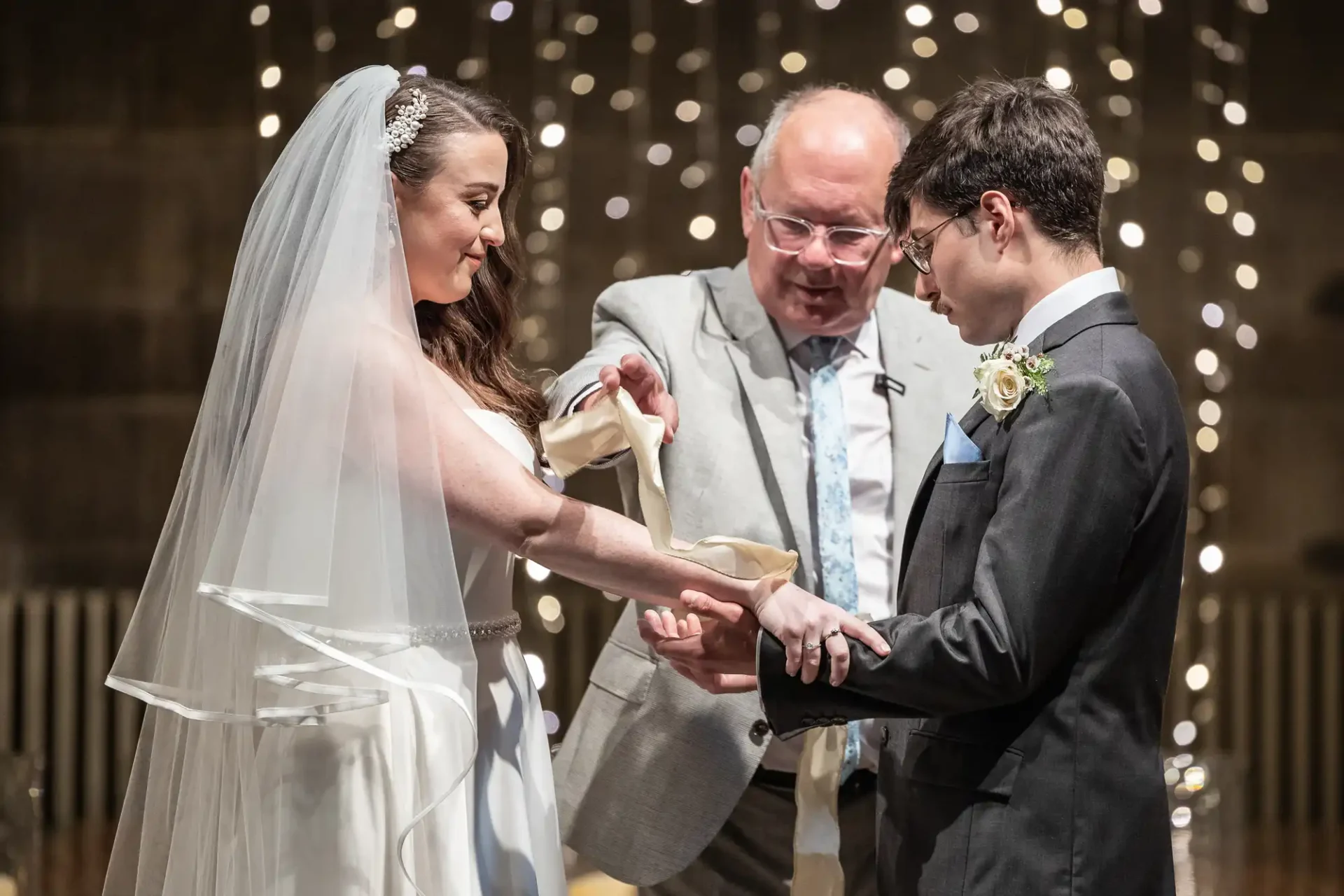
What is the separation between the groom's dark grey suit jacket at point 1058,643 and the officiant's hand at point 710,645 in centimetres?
35

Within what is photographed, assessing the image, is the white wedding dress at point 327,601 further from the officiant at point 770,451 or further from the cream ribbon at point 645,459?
the officiant at point 770,451

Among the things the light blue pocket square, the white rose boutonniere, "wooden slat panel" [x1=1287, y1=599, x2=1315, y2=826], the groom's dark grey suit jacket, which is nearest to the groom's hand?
the groom's dark grey suit jacket

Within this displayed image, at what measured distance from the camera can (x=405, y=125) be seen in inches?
81.2

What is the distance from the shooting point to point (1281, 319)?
5996mm

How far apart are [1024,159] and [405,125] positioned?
91 cm

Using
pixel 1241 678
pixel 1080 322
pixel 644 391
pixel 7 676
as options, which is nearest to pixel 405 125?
pixel 644 391

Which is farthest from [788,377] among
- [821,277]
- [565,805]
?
[565,805]

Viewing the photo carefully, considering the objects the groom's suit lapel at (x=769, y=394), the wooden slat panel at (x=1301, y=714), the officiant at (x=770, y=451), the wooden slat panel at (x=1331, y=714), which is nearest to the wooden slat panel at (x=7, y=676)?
the officiant at (x=770, y=451)

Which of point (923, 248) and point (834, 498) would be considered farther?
point (834, 498)

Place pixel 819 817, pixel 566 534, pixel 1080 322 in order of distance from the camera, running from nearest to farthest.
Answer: pixel 1080 322 → pixel 566 534 → pixel 819 817

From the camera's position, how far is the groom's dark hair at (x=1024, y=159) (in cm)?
181

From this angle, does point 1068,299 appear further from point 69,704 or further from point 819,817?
point 69,704

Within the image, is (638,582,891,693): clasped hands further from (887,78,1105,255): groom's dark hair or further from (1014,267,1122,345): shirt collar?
(887,78,1105,255): groom's dark hair

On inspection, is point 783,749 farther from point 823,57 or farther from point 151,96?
point 151,96
